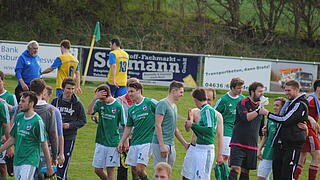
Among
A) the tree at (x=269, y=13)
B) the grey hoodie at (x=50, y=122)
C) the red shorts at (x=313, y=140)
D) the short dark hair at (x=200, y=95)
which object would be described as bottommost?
the red shorts at (x=313, y=140)

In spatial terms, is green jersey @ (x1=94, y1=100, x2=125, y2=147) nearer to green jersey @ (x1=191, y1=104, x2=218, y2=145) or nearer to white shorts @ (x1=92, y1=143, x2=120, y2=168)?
white shorts @ (x1=92, y1=143, x2=120, y2=168)

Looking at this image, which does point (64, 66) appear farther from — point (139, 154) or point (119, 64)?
point (139, 154)

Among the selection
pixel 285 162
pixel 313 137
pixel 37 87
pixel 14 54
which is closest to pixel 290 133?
pixel 285 162

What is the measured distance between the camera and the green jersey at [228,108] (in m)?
10.9

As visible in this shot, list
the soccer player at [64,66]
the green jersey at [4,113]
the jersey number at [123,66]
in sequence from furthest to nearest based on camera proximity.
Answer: the jersey number at [123,66] → the soccer player at [64,66] → the green jersey at [4,113]

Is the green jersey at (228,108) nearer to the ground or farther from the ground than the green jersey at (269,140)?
farther from the ground

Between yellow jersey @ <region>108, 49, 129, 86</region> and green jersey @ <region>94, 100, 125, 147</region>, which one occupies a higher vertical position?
yellow jersey @ <region>108, 49, 129, 86</region>

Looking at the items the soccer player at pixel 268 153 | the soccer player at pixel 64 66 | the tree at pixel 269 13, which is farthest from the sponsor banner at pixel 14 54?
the tree at pixel 269 13

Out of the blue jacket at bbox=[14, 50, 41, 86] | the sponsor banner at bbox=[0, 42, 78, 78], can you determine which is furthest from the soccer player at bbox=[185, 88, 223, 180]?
the sponsor banner at bbox=[0, 42, 78, 78]

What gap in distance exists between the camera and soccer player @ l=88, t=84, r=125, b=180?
950 cm

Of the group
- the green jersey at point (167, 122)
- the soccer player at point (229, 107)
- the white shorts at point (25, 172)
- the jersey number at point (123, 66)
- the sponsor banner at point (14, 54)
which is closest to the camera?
the white shorts at point (25, 172)

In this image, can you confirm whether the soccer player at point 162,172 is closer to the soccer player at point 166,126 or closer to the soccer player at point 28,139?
the soccer player at point 28,139

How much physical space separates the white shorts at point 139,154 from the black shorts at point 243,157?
62.2 inches

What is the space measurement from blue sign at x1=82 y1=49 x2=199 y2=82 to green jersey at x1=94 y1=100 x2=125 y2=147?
13702 mm
